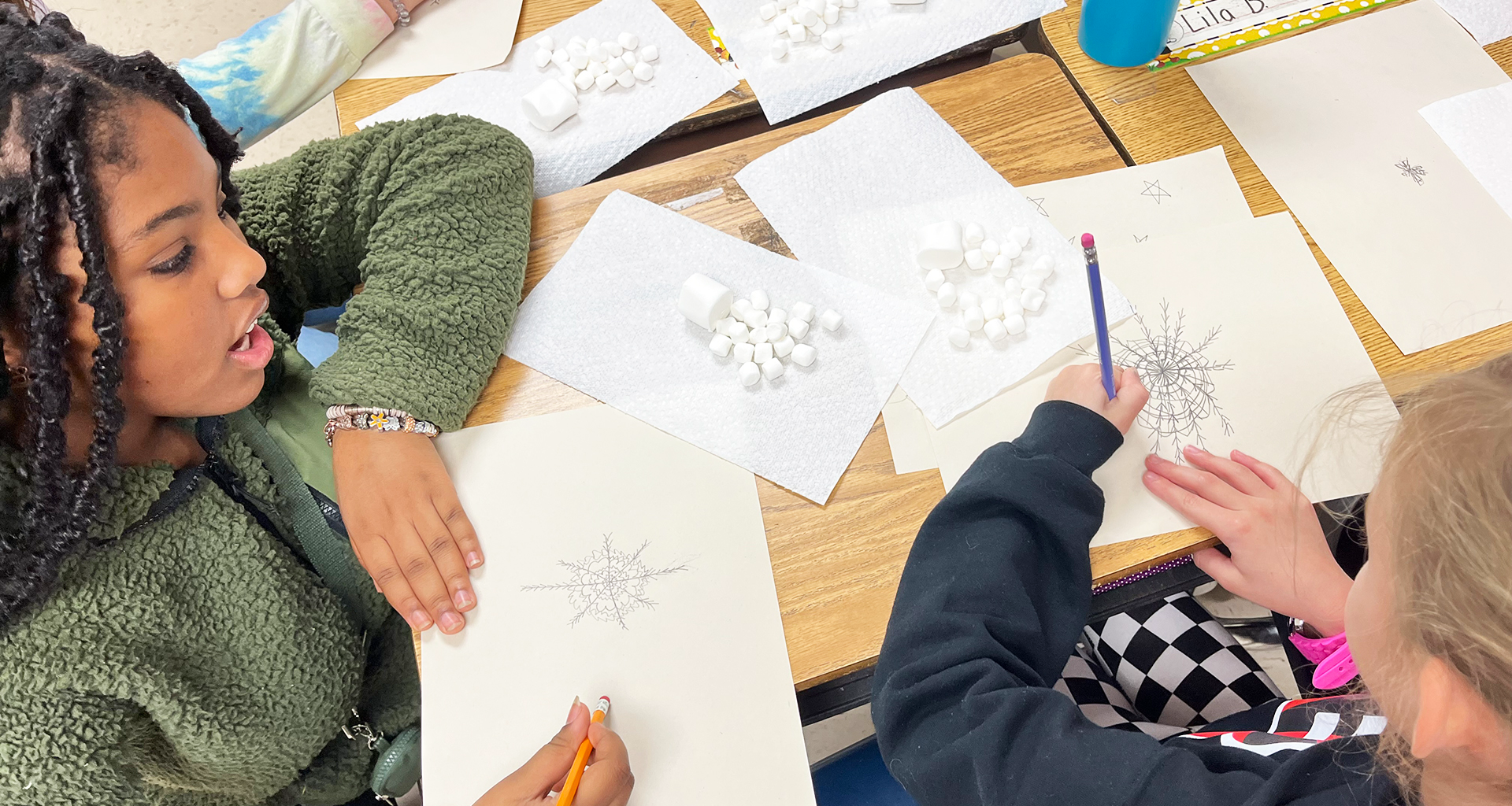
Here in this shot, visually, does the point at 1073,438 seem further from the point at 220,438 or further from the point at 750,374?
the point at 220,438

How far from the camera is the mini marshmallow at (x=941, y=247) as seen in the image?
780 millimetres

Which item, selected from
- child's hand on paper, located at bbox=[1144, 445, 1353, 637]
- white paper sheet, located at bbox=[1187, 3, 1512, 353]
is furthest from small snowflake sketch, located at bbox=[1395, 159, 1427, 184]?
child's hand on paper, located at bbox=[1144, 445, 1353, 637]

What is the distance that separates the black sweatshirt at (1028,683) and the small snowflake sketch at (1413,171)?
40cm

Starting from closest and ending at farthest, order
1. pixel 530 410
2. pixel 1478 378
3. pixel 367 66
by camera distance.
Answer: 1. pixel 1478 378
2. pixel 530 410
3. pixel 367 66

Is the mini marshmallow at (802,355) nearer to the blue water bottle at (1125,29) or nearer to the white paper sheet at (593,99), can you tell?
the white paper sheet at (593,99)

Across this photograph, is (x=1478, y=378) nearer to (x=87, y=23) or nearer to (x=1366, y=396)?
(x=1366, y=396)

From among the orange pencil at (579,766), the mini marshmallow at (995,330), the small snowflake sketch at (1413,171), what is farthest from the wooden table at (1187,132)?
the orange pencil at (579,766)

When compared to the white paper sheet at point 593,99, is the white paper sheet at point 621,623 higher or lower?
lower

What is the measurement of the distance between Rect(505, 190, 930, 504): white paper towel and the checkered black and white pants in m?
0.36

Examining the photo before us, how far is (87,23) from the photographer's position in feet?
6.42

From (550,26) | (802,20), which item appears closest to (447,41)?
(550,26)

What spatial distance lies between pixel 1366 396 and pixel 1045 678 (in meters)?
0.33

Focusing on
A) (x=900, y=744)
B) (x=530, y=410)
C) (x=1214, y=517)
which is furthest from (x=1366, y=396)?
(x=530, y=410)

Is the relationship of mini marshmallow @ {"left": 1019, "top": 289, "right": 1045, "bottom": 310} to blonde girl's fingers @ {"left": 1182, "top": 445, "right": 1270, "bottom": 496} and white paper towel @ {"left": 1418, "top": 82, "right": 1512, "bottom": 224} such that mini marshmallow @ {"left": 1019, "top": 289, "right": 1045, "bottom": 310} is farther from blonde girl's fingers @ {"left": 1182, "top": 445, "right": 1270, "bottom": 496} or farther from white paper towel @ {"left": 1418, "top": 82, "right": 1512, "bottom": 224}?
white paper towel @ {"left": 1418, "top": 82, "right": 1512, "bottom": 224}
